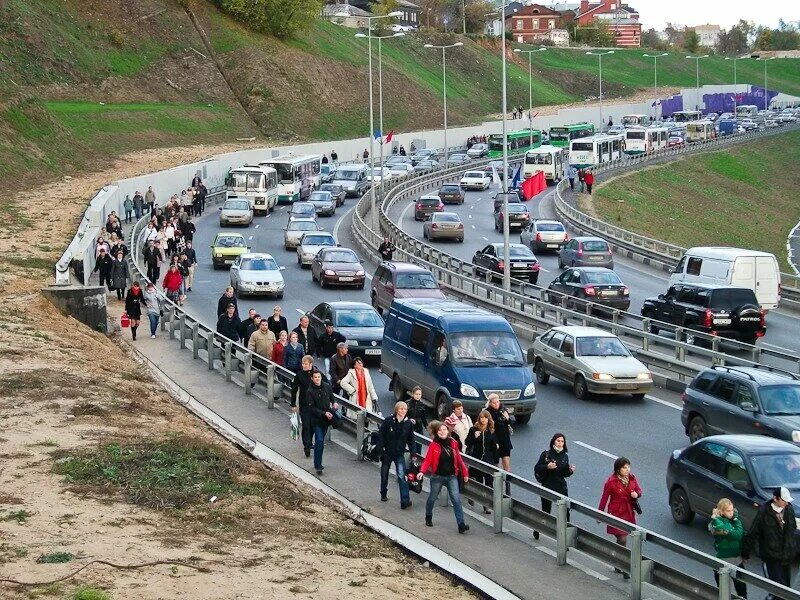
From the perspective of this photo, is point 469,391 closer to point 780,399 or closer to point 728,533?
point 780,399

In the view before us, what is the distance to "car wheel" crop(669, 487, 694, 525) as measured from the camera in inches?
688

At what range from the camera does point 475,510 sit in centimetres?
1761

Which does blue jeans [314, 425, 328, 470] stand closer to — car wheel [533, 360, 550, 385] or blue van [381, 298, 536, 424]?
blue van [381, 298, 536, 424]

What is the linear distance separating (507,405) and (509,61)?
15405 cm

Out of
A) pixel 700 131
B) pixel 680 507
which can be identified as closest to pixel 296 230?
pixel 680 507

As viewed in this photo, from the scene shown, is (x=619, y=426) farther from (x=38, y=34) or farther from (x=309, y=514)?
(x=38, y=34)

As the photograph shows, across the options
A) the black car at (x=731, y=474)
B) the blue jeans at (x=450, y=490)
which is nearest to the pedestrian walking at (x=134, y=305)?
the blue jeans at (x=450, y=490)

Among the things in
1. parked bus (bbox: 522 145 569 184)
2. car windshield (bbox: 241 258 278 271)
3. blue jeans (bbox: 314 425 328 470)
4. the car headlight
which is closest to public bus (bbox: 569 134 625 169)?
parked bus (bbox: 522 145 569 184)

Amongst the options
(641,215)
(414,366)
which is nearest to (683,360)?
(414,366)

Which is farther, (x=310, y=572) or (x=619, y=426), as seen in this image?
(x=619, y=426)

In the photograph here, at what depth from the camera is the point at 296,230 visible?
174 feet

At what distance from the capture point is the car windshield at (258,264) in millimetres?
40500

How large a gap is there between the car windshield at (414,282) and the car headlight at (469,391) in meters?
13.1

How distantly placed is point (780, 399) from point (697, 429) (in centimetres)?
166
